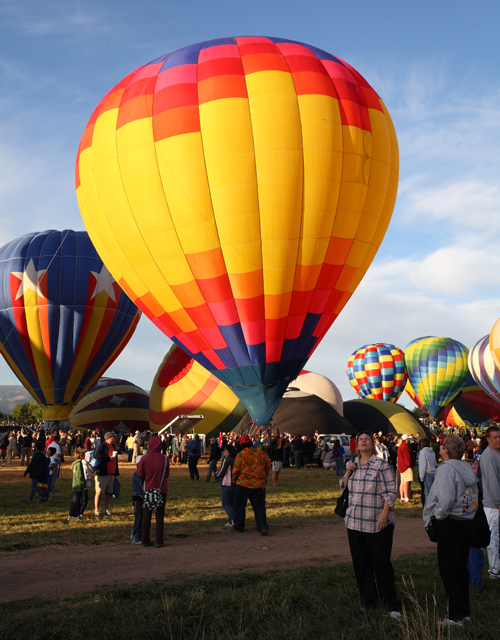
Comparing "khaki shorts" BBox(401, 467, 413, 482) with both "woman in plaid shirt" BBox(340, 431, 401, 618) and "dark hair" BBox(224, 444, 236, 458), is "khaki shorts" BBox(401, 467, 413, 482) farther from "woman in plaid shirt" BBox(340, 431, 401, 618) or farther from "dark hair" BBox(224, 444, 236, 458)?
"woman in plaid shirt" BBox(340, 431, 401, 618)

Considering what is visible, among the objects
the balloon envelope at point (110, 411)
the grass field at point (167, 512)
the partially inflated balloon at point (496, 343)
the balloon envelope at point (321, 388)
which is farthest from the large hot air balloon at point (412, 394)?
the grass field at point (167, 512)

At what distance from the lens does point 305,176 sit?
46.8 ft

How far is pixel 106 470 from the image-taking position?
957cm

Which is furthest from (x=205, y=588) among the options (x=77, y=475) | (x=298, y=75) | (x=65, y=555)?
(x=298, y=75)

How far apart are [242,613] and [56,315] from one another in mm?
24834

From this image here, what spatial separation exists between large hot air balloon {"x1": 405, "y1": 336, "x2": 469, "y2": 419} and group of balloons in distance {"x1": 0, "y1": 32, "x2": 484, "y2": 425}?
30032 millimetres

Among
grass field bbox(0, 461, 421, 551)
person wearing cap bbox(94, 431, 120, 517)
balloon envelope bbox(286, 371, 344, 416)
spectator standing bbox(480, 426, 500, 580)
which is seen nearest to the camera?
spectator standing bbox(480, 426, 500, 580)

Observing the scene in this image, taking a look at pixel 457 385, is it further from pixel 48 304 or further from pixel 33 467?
pixel 33 467

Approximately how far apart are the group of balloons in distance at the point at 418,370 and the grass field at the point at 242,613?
4081 cm

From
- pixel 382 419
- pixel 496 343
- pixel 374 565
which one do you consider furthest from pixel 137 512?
pixel 496 343

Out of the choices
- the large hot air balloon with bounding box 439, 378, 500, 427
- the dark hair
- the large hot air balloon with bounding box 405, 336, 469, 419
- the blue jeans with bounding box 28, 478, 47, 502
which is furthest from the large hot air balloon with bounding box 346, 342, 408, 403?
the dark hair

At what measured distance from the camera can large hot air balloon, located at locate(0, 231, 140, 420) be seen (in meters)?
27.4

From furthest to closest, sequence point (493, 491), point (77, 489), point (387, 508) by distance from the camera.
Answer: point (77, 489), point (493, 491), point (387, 508)

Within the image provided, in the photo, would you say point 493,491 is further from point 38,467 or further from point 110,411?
point 110,411
